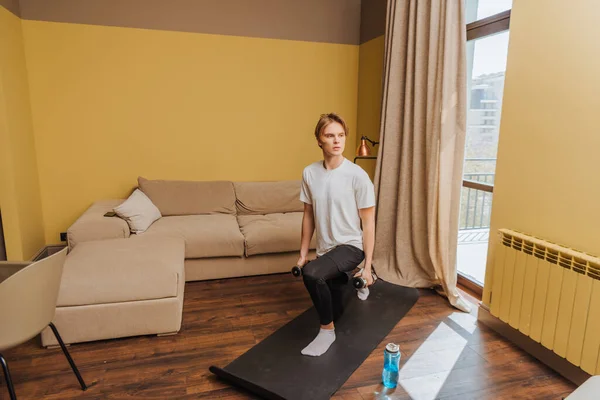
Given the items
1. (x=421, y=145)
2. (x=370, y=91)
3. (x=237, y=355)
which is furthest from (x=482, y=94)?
(x=237, y=355)

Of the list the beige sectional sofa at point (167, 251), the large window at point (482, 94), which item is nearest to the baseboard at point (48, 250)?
the beige sectional sofa at point (167, 251)

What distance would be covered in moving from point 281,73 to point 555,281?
10.7ft

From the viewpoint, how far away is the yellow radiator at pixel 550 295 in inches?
75.9

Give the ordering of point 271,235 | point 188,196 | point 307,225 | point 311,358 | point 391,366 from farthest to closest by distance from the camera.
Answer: point 188,196 → point 271,235 → point 307,225 → point 311,358 → point 391,366

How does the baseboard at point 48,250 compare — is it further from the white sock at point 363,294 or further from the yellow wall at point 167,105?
the white sock at point 363,294

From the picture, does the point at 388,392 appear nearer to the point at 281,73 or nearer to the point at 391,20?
the point at 391,20

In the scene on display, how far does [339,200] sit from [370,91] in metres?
2.25

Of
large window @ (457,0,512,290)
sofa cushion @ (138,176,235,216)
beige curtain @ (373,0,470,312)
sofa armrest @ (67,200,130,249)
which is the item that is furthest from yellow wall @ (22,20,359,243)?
large window @ (457,0,512,290)

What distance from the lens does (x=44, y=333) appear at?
2.32 m

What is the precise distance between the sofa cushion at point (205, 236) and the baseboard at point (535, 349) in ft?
6.36

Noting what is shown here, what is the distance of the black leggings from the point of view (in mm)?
2254

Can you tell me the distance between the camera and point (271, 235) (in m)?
3.45

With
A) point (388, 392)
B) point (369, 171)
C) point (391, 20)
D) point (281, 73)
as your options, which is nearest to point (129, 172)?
point (281, 73)

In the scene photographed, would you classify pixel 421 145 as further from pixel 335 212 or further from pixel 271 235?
pixel 271 235
